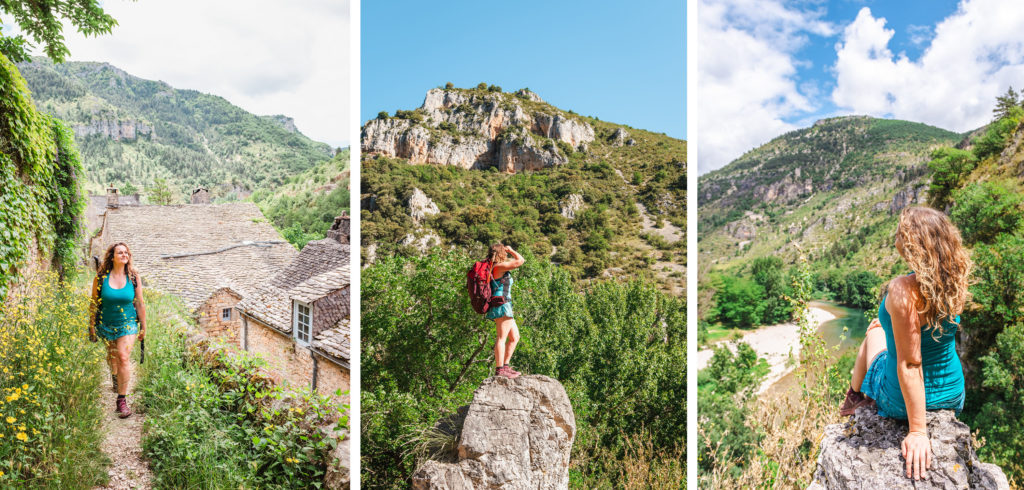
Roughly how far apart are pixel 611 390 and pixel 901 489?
112 inches

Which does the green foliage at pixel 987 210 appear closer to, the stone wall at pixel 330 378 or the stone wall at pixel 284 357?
the stone wall at pixel 330 378

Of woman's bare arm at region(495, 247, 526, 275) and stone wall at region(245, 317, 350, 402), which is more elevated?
woman's bare arm at region(495, 247, 526, 275)

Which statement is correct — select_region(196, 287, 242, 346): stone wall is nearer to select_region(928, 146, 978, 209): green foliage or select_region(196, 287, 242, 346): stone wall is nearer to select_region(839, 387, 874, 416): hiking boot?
select_region(839, 387, 874, 416): hiking boot

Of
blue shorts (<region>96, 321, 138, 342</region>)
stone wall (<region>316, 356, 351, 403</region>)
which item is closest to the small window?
stone wall (<region>316, 356, 351, 403</region>)

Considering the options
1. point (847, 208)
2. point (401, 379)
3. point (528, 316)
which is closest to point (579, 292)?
point (528, 316)

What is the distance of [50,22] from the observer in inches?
113

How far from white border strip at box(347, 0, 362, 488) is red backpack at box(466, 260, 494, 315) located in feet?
2.51

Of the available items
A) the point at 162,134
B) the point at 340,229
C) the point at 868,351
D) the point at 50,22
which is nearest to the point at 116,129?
the point at 162,134

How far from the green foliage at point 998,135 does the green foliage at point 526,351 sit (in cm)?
298

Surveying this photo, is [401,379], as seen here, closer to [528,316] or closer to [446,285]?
[446,285]

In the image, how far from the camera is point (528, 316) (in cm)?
404

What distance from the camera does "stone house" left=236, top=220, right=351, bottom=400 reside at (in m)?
3.18

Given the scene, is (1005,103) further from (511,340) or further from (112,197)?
(112,197)

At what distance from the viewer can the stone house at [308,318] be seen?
318 cm
